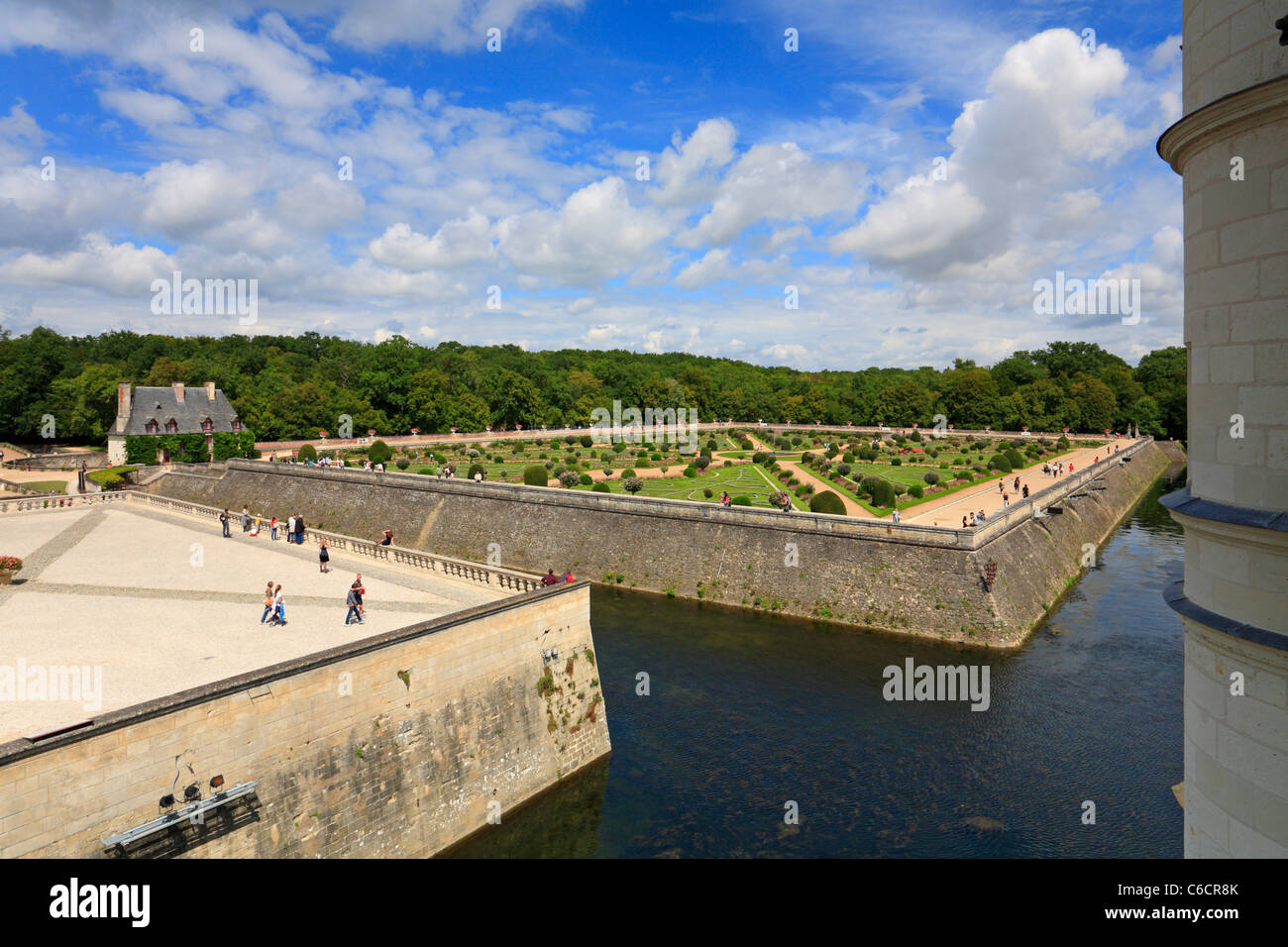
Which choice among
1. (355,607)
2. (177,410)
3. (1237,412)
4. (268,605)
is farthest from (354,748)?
(177,410)

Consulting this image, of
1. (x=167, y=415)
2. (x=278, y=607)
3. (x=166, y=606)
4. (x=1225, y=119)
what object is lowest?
(x=166, y=606)

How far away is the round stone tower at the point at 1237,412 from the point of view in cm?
445

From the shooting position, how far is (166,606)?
2139 cm

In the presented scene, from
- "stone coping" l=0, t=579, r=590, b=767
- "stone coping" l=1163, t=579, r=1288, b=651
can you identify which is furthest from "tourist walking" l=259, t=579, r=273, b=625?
"stone coping" l=1163, t=579, r=1288, b=651

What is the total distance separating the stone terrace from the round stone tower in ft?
55.7

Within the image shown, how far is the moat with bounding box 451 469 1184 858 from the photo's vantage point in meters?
17.5

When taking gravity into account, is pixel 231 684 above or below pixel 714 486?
below

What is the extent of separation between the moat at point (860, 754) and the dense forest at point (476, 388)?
218ft

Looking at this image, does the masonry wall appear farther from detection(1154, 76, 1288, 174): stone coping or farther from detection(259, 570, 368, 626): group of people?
detection(1154, 76, 1288, 174): stone coping

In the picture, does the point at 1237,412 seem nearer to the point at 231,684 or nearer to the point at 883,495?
the point at 231,684

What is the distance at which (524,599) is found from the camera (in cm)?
1991

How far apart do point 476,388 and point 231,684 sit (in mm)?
91966

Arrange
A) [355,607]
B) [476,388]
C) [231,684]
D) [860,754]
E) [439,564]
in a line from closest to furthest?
[231,684] < [355,607] < [860,754] < [439,564] < [476,388]
